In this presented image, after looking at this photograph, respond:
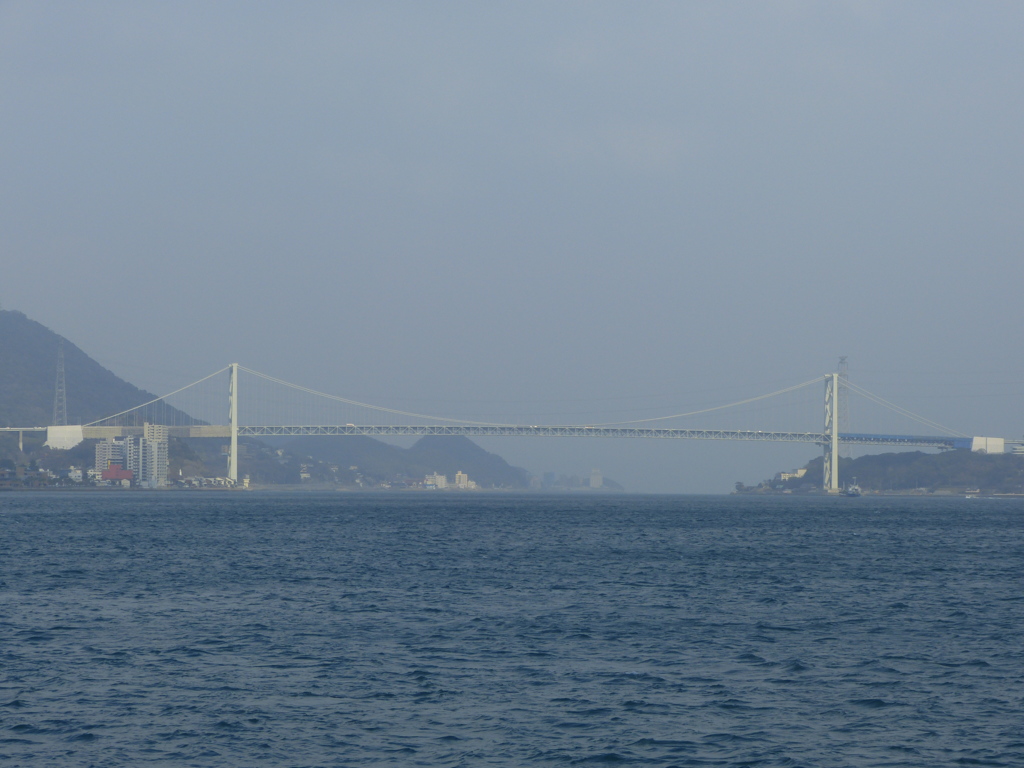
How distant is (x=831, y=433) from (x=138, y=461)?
9725 centimetres

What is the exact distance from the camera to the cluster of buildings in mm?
152125

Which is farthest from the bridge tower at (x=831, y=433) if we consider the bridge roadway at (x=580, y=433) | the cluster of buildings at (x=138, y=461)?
the cluster of buildings at (x=138, y=461)

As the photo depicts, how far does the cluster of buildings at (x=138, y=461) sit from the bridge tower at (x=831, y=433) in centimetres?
8025

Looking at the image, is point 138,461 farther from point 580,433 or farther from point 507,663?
point 507,663

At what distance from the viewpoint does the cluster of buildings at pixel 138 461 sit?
499 ft

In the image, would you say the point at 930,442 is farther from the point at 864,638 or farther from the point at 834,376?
the point at 864,638

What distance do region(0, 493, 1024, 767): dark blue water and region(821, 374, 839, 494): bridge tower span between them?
8630 cm

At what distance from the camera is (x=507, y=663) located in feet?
49.3

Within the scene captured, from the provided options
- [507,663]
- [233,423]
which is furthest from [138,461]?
[507,663]

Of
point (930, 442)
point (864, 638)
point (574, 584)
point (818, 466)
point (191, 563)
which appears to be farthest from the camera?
point (818, 466)

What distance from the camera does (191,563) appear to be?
3030cm

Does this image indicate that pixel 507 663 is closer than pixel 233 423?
Yes

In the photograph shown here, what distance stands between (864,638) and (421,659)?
22.5 ft

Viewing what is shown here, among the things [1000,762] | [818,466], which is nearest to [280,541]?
[1000,762]
